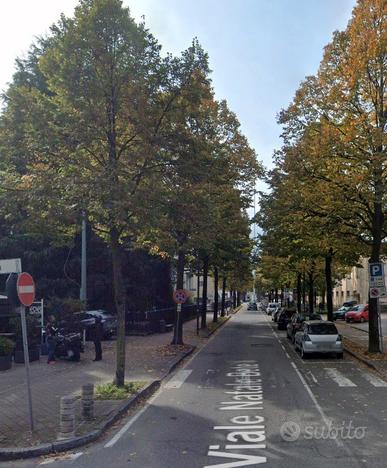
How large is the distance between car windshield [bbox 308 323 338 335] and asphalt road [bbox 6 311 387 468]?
381 cm

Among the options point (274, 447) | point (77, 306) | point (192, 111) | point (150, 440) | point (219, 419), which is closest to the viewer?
point (274, 447)

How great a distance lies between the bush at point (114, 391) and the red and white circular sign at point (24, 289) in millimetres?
3649

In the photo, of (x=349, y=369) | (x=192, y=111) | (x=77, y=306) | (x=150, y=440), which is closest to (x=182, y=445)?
(x=150, y=440)

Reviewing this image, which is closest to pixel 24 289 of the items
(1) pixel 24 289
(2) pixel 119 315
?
(1) pixel 24 289

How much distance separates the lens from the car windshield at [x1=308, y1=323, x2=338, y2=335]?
20178mm

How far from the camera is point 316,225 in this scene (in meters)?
20.6

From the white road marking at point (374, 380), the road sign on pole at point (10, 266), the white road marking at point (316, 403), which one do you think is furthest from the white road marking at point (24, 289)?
the white road marking at point (374, 380)

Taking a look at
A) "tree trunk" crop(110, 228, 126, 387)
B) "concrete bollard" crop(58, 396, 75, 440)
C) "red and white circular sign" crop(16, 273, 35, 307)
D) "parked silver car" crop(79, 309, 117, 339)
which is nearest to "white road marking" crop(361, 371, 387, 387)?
"tree trunk" crop(110, 228, 126, 387)

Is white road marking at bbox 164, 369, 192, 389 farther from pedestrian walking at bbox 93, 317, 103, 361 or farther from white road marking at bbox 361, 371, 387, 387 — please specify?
white road marking at bbox 361, 371, 387, 387

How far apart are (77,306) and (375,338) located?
41.5ft

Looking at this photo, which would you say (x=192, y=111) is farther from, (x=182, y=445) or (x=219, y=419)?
(x=182, y=445)

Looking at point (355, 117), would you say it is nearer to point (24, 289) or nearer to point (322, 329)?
point (322, 329)

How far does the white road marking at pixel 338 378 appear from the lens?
13.7 meters

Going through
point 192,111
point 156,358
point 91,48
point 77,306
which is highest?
point 91,48
